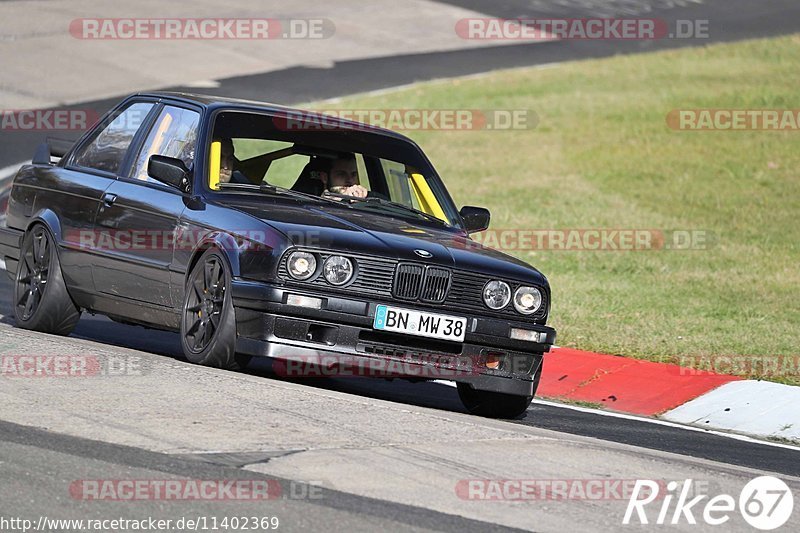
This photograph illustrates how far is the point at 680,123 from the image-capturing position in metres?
24.1

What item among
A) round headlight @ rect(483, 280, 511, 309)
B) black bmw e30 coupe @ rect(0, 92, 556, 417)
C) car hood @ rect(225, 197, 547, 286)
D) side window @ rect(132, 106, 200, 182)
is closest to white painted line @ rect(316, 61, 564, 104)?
black bmw e30 coupe @ rect(0, 92, 556, 417)

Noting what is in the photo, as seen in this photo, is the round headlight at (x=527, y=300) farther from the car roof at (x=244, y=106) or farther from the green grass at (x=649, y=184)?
the green grass at (x=649, y=184)

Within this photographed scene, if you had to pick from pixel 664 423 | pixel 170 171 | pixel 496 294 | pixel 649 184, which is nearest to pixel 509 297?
pixel 496 294

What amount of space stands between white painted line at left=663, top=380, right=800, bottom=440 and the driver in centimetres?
269

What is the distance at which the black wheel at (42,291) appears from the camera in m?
9.88

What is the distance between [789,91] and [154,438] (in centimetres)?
2059

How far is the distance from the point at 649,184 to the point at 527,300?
40.5 feet

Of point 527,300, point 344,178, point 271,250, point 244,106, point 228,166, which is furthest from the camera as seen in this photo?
point 344,178

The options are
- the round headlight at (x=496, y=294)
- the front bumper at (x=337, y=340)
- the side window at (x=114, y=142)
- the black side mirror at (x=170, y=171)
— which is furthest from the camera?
the side window at (x=114, y=142)

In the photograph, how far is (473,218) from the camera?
33.0 ft

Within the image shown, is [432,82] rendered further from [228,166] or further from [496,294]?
[496,294]

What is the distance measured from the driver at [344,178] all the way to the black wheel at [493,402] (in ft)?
4.75

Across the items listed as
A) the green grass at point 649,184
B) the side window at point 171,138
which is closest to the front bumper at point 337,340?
the side window at point 171,138

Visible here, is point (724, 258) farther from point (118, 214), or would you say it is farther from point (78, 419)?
point (78, 419)
